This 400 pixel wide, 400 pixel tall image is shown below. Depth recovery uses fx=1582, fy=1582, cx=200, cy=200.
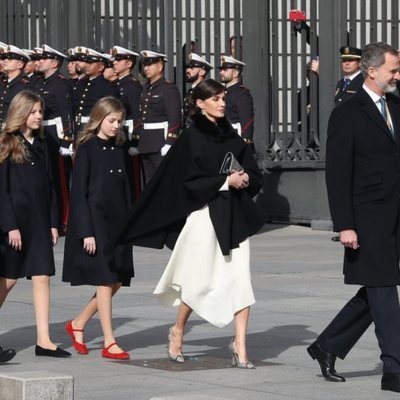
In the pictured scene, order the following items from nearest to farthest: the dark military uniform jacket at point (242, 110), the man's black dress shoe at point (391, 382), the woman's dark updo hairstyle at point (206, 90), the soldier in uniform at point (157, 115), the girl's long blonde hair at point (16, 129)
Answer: the man's black dress shoe at point (391, 382) → the woman's dark updo hairstyle at point (206, 90) → the girl's long blonde hair at point (16, 129) → the dark military uniform jacket at point (242, 110) → the soldier in uniform at point (157, 115)

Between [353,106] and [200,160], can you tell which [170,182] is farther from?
[353,106]

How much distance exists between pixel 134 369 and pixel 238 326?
659 millimetres

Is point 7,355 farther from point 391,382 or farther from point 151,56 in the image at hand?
point 151,56

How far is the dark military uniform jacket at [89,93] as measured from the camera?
60.3 ft

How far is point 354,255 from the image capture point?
8.48 metres

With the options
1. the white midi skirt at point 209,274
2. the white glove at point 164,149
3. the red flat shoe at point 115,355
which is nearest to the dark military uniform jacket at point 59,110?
the white glove at point 164,149

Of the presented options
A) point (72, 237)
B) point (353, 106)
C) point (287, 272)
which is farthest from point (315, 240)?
point (353, 106)

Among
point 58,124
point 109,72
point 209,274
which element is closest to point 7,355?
point 209,274

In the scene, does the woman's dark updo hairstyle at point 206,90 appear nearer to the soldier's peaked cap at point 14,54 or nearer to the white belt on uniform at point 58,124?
the white belt on uniform at point 58,124

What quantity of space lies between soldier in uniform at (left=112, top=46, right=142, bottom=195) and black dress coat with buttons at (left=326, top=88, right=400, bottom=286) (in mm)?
9701

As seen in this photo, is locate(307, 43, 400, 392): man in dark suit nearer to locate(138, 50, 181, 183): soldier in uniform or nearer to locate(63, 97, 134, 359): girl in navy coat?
locate(63, 97, 134, 359): girl in navy coat

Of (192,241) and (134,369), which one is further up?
(192,241)

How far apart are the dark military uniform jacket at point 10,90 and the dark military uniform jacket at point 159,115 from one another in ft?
4.46

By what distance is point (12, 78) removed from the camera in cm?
1805
